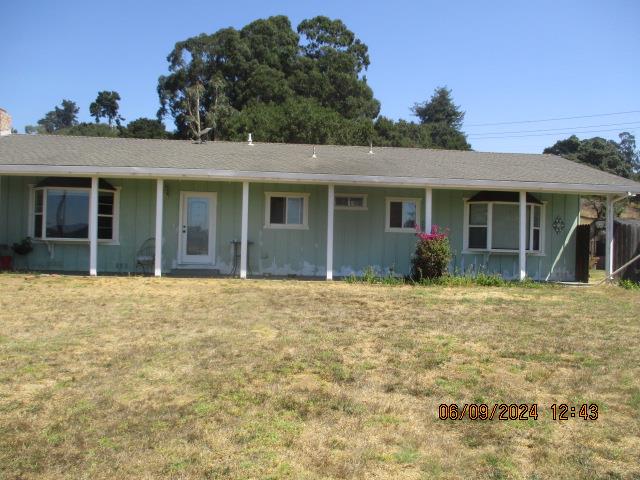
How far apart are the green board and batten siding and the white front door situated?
0.14 metres

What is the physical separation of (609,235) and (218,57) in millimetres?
37947

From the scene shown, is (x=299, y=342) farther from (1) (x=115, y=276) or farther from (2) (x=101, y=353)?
(1) (x=115, y=276)

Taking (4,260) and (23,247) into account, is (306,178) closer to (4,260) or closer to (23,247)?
(23,247)

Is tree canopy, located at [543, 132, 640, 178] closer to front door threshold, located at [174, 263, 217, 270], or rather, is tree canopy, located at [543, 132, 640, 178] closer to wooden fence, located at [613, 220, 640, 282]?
wooden fence, located at [613, 220, 640, 282]

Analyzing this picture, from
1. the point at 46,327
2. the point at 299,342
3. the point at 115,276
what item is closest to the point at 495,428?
the point at 299,342

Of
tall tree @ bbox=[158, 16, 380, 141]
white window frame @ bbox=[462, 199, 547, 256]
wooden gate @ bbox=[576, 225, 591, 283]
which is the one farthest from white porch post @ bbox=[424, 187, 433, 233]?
tall tree @ bbox=[158, 16, 380, 141]

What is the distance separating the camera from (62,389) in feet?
17.4

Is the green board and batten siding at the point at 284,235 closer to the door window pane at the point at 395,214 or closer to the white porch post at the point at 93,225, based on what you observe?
the door window pane at the point at 395,214

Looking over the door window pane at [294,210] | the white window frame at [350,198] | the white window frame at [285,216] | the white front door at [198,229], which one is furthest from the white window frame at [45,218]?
the white window frame at [350,198]

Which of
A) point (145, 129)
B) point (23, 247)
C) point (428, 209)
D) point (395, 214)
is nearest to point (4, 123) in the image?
point (23, 247)

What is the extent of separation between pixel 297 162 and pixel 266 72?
28.4m

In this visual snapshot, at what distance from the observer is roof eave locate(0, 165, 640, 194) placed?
12711mm

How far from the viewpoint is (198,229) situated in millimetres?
14477

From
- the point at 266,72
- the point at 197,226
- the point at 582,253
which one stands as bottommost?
the point at 582,253
